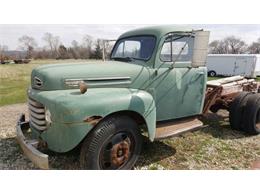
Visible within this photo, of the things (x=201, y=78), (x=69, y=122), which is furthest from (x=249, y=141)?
(x=69, y=122)

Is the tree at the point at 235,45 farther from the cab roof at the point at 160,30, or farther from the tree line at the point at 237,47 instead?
the cab roof at the point at 160,30

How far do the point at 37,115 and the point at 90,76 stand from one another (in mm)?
933

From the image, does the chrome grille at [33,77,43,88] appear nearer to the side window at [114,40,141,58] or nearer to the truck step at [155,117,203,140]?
the side window at [114,40,141,58]

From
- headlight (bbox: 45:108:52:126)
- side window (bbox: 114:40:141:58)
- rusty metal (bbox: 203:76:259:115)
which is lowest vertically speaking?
A: rusty metal (bbox: 203:76:259:115)

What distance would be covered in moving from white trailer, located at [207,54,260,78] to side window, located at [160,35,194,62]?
1969cm

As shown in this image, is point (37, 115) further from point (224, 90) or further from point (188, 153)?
point (224, 90)

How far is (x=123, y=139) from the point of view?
11.4 feet

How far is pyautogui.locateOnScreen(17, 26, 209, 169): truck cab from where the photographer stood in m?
3.07

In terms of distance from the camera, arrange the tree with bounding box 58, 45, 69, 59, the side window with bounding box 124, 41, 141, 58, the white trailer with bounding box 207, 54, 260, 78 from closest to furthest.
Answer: the side window with bounding box 124, 41, 141, 58 < the tree with bounding box 58, 45, 69, 59 < the white trailer with bounding box 207, 54, 260, 78

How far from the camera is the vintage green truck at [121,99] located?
3.07 metres

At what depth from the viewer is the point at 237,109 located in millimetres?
5414

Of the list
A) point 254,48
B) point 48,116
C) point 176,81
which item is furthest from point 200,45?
point 254,48

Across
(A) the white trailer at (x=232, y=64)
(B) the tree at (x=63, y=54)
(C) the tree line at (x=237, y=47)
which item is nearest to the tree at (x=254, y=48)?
(C) the tree line at (x=237, y=47)

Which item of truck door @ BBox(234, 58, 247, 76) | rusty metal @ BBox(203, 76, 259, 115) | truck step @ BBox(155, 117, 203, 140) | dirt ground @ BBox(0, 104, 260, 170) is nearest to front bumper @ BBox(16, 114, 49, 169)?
dirt ground @ BBox(0, 104, 260, 170)
